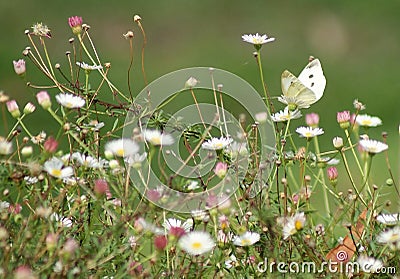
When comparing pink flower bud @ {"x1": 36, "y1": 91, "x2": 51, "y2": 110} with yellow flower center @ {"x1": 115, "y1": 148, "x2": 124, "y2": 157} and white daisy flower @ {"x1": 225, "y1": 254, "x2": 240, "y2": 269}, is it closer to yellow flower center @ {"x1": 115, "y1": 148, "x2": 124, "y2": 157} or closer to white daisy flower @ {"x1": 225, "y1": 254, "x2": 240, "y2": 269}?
yellow flower center @ {"x1": 115, "y1": 148, "x2": 124, "y2": 157}

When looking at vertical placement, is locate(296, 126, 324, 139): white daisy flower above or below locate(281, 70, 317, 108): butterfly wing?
below

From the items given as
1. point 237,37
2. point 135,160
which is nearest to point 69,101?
point 135,160

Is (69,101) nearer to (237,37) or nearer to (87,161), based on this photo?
(87,161)

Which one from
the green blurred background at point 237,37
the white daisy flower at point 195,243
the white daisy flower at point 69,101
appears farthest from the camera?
the green blurred background at point 237,37

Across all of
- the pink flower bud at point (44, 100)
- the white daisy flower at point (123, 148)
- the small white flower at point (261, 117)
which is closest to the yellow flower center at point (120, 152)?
the white daisy flower at point (123, 148)

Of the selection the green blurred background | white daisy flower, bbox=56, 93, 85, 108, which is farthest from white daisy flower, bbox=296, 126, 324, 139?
the green blurred background

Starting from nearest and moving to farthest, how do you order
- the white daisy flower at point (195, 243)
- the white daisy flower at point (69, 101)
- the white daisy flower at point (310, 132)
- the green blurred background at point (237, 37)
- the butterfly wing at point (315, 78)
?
the white daisy flower at point (195, 243)
the white daisy flower at point (69, 101)
the white daisy flower at point (310, 132)
the butterfly wing at point (315, 78)
the green blurred background at point (237, 37)

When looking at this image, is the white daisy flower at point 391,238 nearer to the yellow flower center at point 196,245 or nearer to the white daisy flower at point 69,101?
the yellow flower center at point 196,245
